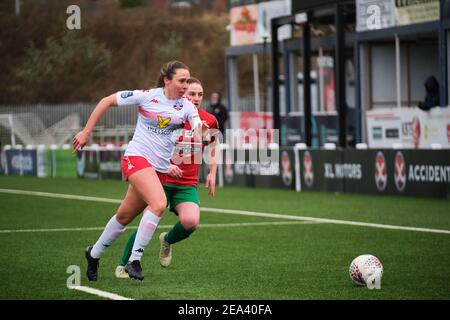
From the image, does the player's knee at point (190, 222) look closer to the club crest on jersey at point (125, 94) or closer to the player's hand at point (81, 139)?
the club crest on jersey at point (125, 94)

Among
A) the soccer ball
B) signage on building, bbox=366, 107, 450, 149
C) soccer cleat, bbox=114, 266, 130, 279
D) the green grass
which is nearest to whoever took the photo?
the green grass

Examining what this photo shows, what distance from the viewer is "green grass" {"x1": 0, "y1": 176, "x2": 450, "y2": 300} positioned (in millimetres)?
10102

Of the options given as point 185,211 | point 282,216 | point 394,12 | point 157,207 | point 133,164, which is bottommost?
point 282,216

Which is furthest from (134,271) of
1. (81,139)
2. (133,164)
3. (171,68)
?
(171,68)

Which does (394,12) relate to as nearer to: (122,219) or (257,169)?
(257,169)

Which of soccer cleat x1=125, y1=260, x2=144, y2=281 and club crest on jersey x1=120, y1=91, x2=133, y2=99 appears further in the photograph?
club crest on jersey x1=120, y1=91, x2=133, y2=99

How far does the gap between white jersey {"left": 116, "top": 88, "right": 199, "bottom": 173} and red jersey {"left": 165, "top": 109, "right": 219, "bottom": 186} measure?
1.41ft

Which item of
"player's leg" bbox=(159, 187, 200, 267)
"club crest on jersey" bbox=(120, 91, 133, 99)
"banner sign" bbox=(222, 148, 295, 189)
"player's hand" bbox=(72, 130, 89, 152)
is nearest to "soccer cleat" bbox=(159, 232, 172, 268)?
"player's leg" bbox=(159, 187, 200, 267)

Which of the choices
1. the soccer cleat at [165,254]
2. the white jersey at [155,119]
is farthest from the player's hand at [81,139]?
the soccer cleat at [165,254]

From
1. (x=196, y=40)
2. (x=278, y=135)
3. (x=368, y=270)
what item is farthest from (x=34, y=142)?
(x=368, y=270)

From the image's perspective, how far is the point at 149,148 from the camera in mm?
10852

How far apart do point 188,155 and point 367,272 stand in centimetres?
241

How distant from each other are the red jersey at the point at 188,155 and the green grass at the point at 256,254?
3.09ft

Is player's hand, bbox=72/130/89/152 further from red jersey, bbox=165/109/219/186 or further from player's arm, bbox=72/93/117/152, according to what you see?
red jersey, bbox=165/109/219/186
